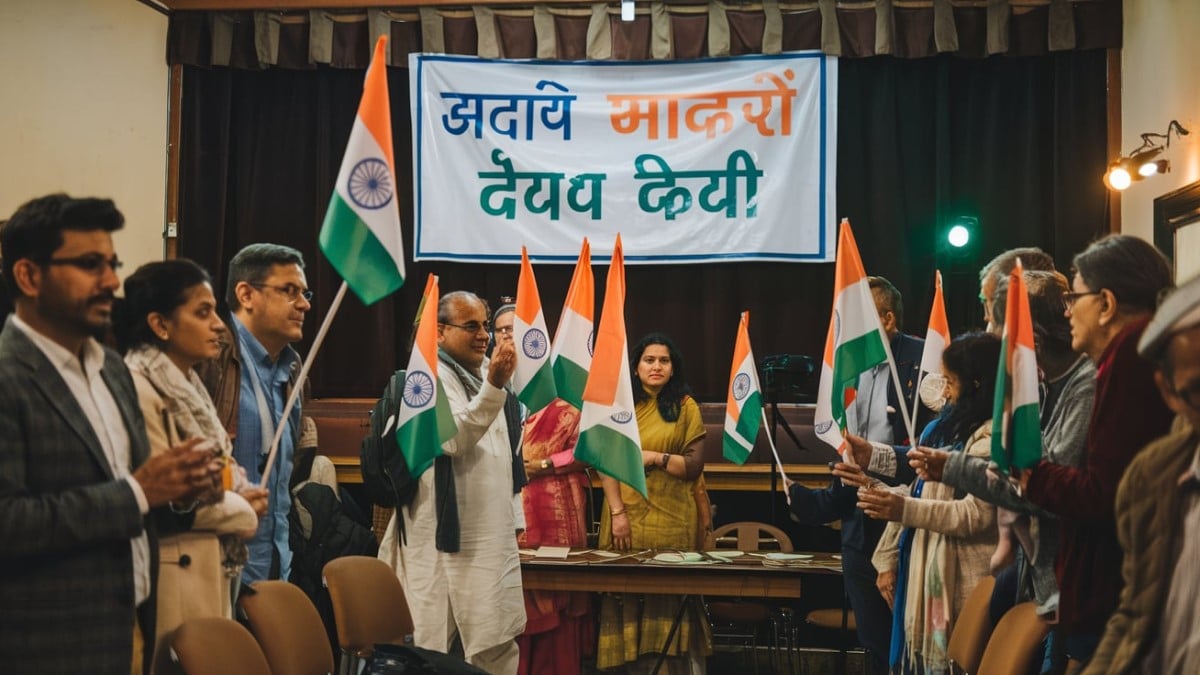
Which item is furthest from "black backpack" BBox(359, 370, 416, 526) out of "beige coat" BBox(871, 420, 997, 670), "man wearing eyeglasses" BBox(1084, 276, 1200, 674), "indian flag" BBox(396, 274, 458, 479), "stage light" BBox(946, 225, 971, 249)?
"stage light" BBox(946, 225, 971, 249)

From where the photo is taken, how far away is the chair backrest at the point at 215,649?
95.2 inches

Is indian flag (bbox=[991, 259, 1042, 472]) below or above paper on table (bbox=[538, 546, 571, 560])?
above

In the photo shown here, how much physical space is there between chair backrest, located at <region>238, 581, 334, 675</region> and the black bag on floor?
0.50 ft

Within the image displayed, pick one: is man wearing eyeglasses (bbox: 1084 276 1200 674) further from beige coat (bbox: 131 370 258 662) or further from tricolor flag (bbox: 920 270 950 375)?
tricolor flag (bbox: 920 270 950 375)

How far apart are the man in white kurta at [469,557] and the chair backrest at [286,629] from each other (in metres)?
0.77

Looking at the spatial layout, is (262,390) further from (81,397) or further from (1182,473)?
(1182,473)

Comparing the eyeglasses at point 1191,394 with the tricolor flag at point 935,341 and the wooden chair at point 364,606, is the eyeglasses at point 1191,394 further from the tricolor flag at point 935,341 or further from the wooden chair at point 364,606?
the tricolor flag at point 935,341

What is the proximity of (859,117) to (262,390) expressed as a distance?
193 inches

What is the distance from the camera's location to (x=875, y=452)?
158 inches

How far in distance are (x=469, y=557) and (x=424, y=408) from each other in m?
0.56

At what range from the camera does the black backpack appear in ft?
12.8

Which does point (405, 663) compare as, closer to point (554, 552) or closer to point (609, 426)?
point (609, 426)

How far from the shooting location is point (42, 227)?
7.02 feet

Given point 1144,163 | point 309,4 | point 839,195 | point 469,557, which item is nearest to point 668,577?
point 469,557
